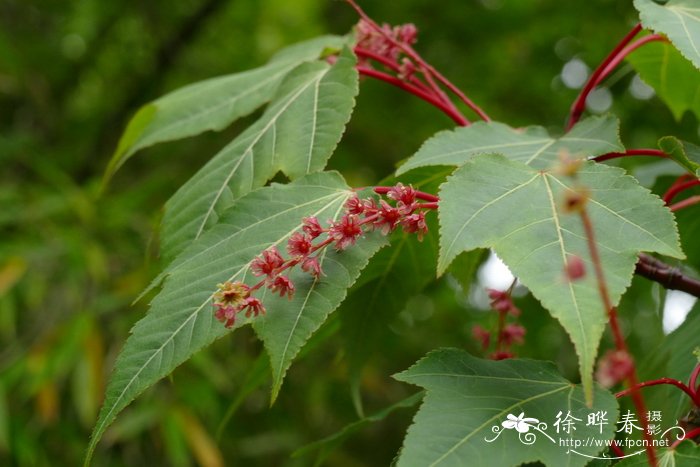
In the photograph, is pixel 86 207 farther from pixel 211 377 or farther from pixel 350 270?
pixel 350 270

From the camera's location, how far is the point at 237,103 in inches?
54.6

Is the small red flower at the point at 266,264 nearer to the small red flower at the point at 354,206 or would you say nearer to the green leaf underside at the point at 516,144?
the small red flower at the point at 354,206

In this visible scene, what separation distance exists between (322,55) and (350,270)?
0.59 m

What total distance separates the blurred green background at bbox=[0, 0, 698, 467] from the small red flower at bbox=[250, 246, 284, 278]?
1.78 meters

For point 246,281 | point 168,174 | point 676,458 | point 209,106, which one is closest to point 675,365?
point 676,458

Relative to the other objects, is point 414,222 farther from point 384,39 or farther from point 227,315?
point 384,39

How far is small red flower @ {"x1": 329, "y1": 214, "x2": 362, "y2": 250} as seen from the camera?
3.08 feet

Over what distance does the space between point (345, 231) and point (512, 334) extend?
0.40 meters

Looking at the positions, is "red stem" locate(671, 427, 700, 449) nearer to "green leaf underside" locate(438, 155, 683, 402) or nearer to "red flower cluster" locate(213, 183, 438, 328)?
"green leaf underside" locate(438, 155, 683, 402)

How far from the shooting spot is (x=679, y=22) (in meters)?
1.08

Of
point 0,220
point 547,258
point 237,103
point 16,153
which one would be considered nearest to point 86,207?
point 0,220

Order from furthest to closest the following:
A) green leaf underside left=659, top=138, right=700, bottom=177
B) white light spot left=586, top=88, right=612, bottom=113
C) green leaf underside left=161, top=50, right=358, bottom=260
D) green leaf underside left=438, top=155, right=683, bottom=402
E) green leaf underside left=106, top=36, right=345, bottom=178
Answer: white light spot left=586, top=88, right=612, bottom=113
green leaf underside left=106, top=36, right=345, bottom=178
green leaf underside left=161, top=50, right=358, bottom=260
green leaf underside left=659, top=138, right=700, bottom=177
green leaf underside left=438, top=155, right=683, bottom=402

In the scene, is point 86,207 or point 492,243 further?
point 86,207

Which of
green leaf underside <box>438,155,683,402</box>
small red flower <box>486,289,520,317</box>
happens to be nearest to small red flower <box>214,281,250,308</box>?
green leaf underside <box>438,155,683,402</box>
